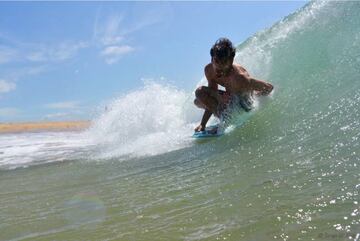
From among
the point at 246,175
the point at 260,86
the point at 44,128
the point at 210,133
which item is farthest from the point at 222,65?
the point at 44,128

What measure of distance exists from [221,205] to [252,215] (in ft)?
1.17

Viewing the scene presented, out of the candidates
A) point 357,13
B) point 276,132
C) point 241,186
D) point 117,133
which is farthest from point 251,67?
point 241,186

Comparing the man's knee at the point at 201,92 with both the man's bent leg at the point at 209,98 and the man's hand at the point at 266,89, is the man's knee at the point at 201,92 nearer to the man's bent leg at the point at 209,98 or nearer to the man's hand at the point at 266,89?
the man's bent leg at the point at 209,98

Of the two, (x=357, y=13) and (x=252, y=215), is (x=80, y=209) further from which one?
(x=357, y=13)

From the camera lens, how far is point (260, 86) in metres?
6.64

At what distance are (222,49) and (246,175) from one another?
9.14ft

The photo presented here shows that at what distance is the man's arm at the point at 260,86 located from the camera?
6.59m

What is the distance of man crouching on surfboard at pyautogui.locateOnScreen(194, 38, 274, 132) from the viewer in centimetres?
617

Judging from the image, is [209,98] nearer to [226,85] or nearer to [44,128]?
[226,85]

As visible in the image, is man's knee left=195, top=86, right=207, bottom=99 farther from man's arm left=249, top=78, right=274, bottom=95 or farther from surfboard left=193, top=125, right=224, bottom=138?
man's arm left=249, top=78, right=274, bottom=95

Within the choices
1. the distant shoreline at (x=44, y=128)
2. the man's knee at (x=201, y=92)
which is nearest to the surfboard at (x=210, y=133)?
the man's knee at (x=201, y=92)

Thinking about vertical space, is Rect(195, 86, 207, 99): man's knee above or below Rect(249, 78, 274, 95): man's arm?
above

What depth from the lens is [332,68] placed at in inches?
273

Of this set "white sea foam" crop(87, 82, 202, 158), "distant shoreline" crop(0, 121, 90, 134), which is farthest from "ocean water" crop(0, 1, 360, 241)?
"distant shoreline" crop(0, 121, 90, 134)
